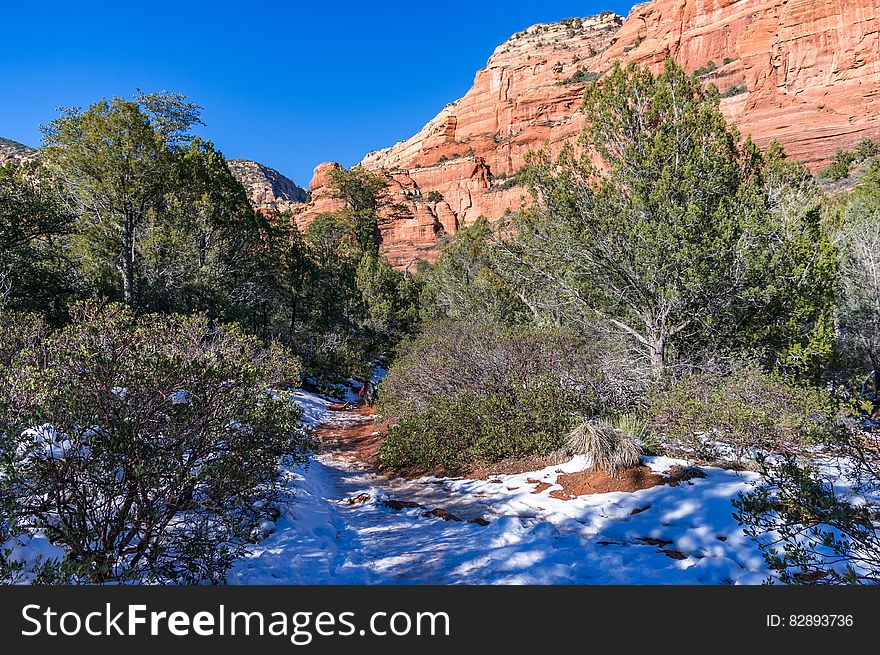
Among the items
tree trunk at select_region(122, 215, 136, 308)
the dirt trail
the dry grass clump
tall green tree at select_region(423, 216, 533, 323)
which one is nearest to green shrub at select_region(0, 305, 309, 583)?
the dirt trail

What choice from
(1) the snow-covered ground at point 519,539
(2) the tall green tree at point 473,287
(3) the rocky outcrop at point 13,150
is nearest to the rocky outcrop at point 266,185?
(3) the rocky outcrop at point 13,150

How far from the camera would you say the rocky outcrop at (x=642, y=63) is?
4594 cm

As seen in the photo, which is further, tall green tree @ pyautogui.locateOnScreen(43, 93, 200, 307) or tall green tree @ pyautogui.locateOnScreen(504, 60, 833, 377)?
tall green tree @ pyautogui.locateOnScreen(43, 93, 200, 307)

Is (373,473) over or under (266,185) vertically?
under

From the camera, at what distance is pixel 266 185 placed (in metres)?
86.9

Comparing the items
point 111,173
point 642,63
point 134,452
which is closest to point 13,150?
point 111,173

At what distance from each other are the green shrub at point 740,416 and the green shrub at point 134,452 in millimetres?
5712

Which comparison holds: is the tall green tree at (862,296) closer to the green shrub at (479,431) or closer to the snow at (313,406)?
the green shrub at (479,431)

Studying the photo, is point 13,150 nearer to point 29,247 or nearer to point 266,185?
point 29,247

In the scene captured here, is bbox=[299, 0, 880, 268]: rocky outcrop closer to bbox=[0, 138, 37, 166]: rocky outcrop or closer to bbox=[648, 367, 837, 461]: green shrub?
bbox=[648, 367, 837, 461]: green shrub

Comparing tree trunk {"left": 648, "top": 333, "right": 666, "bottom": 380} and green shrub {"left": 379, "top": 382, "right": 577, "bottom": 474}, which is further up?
tree trunk {"left": 648, "top": 333, "right": 666, "bottom": 380}

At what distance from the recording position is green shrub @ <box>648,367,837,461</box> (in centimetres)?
540

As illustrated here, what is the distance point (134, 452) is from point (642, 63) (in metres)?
79.6

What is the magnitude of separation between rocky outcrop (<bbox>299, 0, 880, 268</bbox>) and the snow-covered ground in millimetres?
32774
